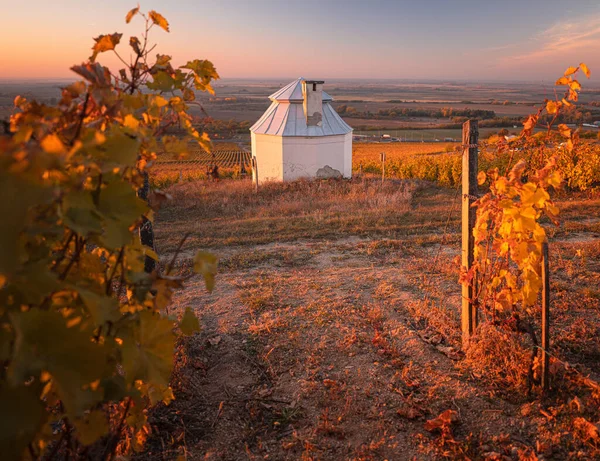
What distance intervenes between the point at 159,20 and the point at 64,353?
4.26 feet

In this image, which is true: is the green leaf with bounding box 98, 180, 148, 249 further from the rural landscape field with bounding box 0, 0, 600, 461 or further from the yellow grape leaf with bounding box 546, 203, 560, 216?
the yellow grape leaf with bounding box 546, 203, 560, 216

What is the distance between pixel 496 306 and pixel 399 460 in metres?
1.42

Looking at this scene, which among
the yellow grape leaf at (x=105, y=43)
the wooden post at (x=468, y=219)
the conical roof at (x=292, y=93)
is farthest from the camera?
the conical roof at (x=292, y=93)

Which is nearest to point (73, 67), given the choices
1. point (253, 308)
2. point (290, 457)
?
point (290, 457)

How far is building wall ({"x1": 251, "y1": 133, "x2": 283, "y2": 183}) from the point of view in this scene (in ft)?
59.6

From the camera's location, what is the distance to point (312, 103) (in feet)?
60.0

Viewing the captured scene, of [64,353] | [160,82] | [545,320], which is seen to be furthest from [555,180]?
[64,353]

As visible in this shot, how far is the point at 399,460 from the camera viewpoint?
8.84 feet

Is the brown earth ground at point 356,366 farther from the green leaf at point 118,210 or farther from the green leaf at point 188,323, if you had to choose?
the green leaf at point 118,210

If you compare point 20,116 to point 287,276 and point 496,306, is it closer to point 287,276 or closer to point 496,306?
point 496,306

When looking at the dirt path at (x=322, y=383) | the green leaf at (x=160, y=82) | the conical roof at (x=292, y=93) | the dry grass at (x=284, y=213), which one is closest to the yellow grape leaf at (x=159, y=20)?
the green leaf at (x=160, y=82)

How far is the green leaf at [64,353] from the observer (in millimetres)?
880

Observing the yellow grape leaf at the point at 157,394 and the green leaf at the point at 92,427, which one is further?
the yellow grape leaf at the point at 157,394

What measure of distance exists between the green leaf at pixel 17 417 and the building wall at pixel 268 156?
1739 centimetres
